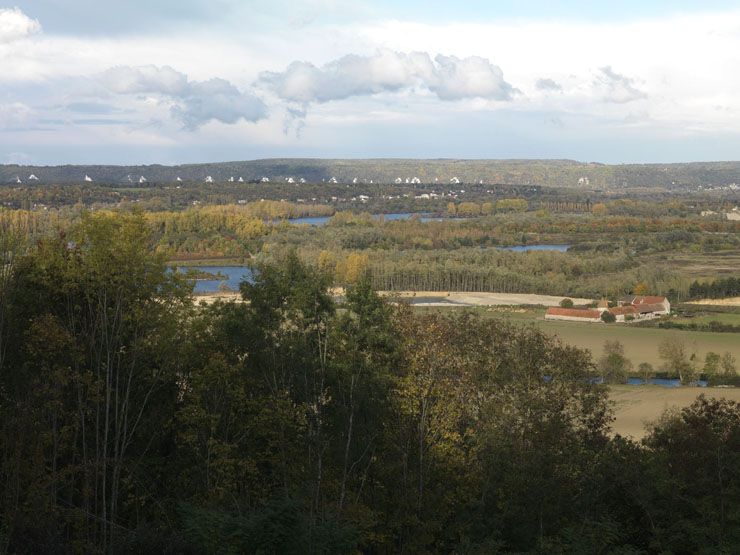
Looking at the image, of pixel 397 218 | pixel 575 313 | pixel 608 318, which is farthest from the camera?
pixel 397 218

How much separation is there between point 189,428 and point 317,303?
2.97 meters

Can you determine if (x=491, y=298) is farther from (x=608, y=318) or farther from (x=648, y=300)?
(x=608, y=318)

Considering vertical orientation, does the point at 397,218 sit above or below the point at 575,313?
above

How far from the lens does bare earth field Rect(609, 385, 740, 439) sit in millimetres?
25844

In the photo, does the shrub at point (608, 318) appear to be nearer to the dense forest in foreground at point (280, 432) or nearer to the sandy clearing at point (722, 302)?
the sandy clearing at point (722, 302)

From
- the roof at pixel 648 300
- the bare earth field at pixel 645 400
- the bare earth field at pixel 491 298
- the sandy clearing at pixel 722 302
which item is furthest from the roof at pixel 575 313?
the bare earth field at pixel 645 400

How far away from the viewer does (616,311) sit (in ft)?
180

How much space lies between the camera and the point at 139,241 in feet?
40.4

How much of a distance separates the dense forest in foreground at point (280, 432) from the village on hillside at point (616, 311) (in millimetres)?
39277

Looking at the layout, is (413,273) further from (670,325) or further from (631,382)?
(631,382)

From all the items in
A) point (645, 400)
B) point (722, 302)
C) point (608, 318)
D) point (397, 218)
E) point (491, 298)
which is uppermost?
point (397, 218)

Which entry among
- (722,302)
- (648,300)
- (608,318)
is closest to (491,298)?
(648,300)

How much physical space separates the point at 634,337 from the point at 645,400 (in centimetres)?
1702

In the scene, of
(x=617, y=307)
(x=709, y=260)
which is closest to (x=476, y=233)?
(x=709, y=260)
